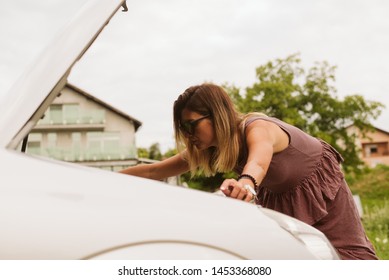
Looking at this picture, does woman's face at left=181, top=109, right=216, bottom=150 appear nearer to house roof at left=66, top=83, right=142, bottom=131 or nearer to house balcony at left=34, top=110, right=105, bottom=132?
house roof at left=66, top=83, right=142, bottom=131

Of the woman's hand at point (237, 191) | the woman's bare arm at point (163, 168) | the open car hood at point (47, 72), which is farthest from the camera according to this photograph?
the woman's bare arm at point (163, 168)

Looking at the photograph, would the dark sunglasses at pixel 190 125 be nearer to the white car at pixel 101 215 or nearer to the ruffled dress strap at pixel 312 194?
the ruffled dress strap at pixel 312 194

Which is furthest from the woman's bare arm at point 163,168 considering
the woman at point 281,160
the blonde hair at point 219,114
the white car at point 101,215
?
the white car at point 101,215

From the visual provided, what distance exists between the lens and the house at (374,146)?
3325cm

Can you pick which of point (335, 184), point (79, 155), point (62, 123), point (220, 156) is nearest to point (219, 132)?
point (220, 156)

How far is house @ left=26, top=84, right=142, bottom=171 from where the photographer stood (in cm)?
3491

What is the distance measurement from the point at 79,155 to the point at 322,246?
3494 cm

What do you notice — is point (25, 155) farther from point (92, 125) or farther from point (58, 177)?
point (92, 125)

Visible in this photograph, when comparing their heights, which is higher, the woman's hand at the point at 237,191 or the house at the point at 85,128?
the house at the point at 85,128

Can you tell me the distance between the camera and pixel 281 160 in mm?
2068

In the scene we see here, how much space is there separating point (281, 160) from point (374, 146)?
3841cm

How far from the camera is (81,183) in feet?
3.98

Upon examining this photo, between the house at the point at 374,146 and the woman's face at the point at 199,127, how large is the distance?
106ft

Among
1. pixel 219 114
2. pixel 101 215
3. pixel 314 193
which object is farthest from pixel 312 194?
pixel 101 215
